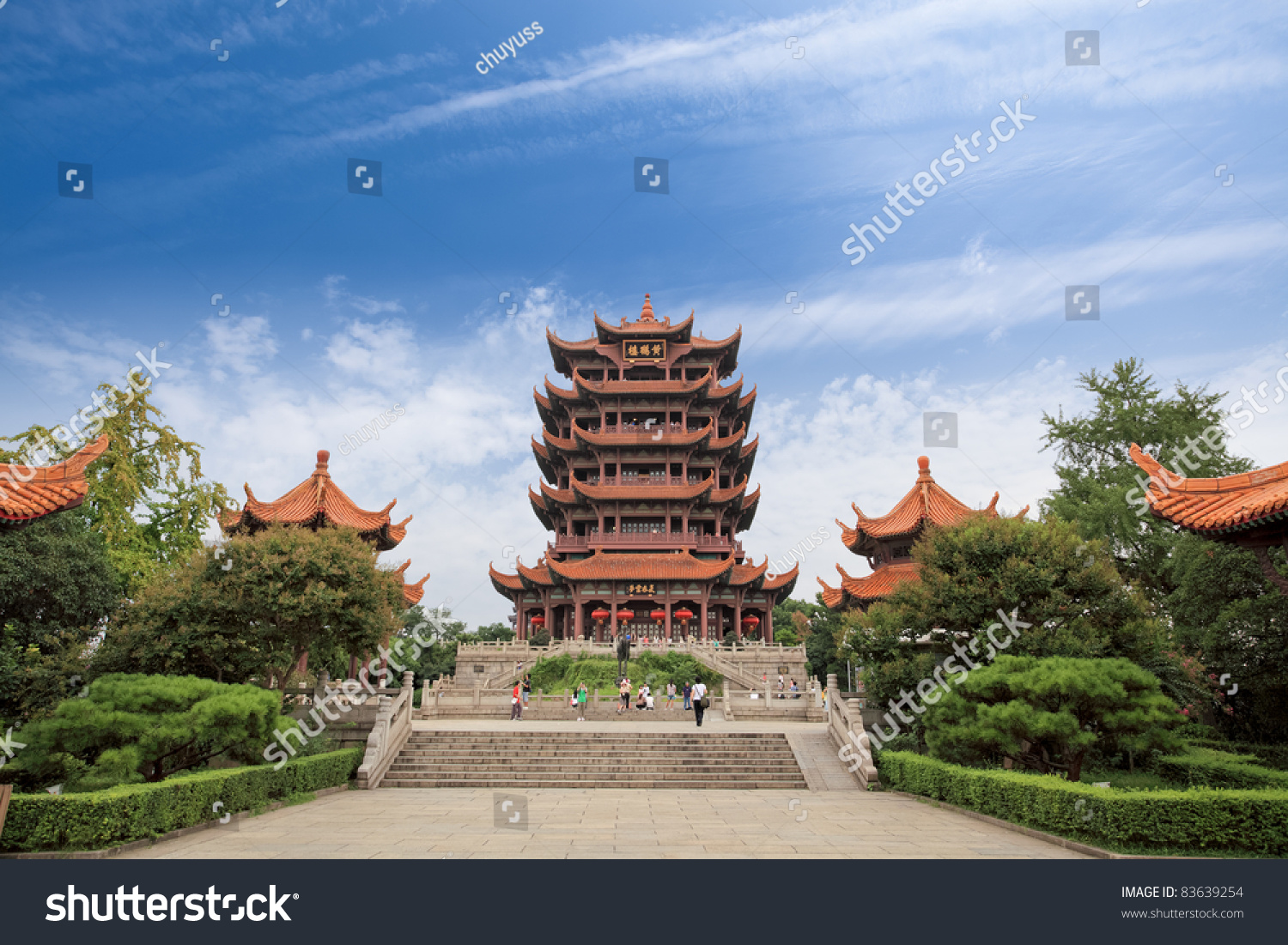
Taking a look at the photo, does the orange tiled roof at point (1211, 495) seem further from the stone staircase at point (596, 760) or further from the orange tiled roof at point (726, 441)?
the orange tiled roof at point (726, 441)

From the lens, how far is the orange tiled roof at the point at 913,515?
30.6 meters

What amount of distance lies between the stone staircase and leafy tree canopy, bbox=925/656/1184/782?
564cm

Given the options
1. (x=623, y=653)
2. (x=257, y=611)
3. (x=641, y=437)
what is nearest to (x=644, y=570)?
(x=641, y=437)

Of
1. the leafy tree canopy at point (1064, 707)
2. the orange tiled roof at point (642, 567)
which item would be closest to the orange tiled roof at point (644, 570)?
the orange tiled roof at point (642, 567)

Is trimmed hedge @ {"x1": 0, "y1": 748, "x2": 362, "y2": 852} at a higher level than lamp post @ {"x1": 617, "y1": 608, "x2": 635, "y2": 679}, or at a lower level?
higher

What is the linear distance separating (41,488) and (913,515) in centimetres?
2809

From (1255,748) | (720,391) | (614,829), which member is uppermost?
(720,391)

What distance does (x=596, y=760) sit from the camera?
18922mm

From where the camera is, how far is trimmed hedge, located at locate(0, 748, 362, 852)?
9391 mm

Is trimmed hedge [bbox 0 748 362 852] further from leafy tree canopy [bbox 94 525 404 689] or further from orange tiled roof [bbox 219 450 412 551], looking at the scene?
orange tiled roof [bbox 219 450 412 551]

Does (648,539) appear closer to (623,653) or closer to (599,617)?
(599,617)

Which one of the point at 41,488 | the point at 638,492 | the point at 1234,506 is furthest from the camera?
the point at 638,492

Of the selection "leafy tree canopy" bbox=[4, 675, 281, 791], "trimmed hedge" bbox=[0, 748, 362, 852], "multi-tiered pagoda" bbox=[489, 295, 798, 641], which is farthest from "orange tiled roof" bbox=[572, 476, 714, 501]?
"trimmed hedge" bbox=[0, 748, 362, 852]

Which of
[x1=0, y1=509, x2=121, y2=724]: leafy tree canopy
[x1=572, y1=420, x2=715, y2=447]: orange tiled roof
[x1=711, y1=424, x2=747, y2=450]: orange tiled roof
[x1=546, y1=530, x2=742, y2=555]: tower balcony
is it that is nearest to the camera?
[x1=0, y1=509, x2=121, y2=724]: leafy tree canopy
